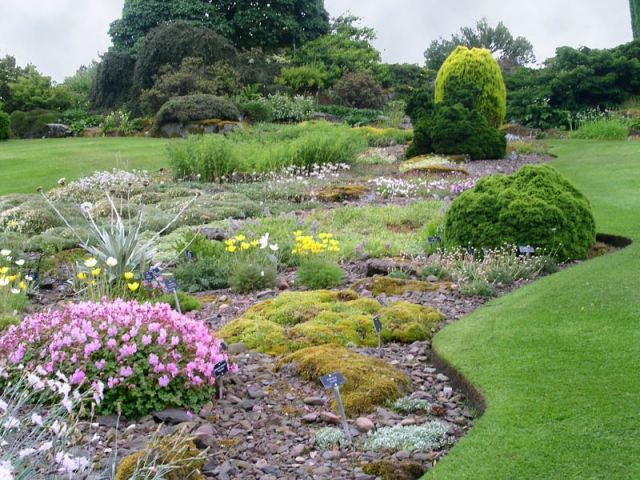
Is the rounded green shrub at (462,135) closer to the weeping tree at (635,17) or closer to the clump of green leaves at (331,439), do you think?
the clump of green leaves at (331,439)

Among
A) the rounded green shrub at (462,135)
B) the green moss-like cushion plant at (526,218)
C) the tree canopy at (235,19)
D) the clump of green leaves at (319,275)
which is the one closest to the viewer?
the clump of green leaves at (319,275)

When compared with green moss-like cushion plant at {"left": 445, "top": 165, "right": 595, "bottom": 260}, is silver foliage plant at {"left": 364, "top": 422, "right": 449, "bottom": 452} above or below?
below

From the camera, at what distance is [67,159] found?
18609 millimetres

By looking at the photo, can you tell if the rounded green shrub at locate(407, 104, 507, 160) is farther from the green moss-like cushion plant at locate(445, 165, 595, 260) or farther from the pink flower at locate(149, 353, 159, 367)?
the pink flower at locate(149, 353, 159, 367)

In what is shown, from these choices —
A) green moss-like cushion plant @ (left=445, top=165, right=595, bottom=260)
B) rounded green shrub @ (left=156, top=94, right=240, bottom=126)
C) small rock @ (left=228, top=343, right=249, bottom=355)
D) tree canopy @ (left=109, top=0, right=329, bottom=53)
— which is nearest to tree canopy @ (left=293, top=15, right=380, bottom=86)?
tree canopy @ (left=109, top=0, right=329, bottom=53)

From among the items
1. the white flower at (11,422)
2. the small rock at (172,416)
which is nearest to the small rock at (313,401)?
the small rock at (172,416)

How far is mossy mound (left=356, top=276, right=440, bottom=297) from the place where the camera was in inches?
240

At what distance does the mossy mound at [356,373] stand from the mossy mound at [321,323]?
276mm

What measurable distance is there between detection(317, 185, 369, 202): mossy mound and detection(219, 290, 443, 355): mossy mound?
19.5 ft

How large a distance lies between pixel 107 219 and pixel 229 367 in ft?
21.2

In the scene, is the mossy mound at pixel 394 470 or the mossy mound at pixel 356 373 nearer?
the mossy mound at pixel 394 470

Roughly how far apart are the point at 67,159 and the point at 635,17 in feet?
82.4

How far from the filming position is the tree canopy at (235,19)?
33.5m

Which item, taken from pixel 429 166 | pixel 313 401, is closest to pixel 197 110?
pixel 429 166
